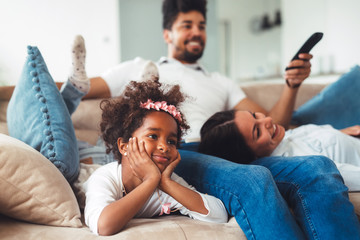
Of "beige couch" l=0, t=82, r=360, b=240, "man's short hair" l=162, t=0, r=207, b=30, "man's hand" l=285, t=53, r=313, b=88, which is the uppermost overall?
"man's short hair" l=162, t=0, r=207, b=30

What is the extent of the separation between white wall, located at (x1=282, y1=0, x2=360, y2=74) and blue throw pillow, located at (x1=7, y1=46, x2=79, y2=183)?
3171 millimetres

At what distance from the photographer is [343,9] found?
3.57 meters

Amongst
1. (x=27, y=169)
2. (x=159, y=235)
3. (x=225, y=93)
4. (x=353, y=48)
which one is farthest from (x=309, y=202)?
(x=353, y=48)

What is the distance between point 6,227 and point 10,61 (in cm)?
306

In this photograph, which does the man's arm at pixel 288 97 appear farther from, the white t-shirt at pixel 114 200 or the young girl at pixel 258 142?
the white t-shirt at pixel 114 200

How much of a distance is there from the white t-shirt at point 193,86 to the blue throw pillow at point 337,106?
1.32ft

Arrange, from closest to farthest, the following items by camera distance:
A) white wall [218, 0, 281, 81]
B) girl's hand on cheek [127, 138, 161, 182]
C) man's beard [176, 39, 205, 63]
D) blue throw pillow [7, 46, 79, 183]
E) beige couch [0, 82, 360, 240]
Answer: beige couch [0, 82, 360, 240]
girl's hand on cheek [127, 138, 161, 182]
blue throw pillow [7, 46, 79, 183]
man's beard [176, 39, 205, 63]
white wall [218, 0, 281, 81]

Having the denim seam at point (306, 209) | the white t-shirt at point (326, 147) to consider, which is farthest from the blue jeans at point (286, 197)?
the white t-shirt at point (326, 147)

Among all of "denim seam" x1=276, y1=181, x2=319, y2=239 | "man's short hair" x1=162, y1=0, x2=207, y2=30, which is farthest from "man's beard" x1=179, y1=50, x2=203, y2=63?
"denim seam" x1=276, y1=181, x2=319, y2=239

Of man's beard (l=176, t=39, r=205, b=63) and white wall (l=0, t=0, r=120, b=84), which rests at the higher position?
white wall (l=0, t=0, r=120, b=84)

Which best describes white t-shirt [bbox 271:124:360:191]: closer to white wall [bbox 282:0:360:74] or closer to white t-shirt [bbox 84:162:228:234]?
white t-shirt [bbox 84:162:228:234]

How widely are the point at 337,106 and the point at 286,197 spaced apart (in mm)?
1047

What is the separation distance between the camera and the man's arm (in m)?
1.67

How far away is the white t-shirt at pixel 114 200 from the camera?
931 millimetres
